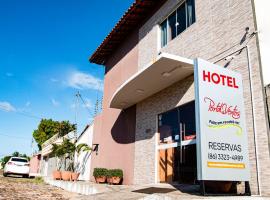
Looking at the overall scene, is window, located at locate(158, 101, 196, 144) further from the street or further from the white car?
the white car

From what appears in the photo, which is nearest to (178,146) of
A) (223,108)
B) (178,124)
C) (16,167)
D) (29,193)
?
(178,124)

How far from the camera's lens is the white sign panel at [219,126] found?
6359 millimetres

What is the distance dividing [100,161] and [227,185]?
11.0 meters

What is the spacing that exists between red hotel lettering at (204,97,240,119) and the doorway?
259 centimetres

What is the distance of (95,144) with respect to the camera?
706 inches

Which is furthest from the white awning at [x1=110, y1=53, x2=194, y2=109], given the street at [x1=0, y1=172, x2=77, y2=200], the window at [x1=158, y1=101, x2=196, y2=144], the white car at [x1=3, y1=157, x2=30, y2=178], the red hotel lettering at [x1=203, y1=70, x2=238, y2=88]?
the white car at [x1=3, y1=157, x2=30, y2=178]

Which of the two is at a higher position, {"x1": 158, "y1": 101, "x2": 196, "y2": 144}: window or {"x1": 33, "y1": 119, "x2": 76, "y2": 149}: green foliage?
{"x1": 33, "y1": 119, "x2": 76, "y2": 149}: green foliage

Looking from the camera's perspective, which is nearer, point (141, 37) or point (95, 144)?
point (141, 37)

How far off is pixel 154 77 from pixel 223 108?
3742 millimetres

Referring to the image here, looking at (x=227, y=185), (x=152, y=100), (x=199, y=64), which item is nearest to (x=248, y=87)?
(x=199, y=64)

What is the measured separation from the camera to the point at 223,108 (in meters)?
6.98

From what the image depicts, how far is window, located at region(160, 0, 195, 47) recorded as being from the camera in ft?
36.2

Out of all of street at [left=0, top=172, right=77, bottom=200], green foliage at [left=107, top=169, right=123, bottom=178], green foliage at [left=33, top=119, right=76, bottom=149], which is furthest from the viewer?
green foliage at [left=33, top=119, right=76, bottom=149]

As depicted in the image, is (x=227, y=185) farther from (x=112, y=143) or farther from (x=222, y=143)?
(x=112, y=143)
